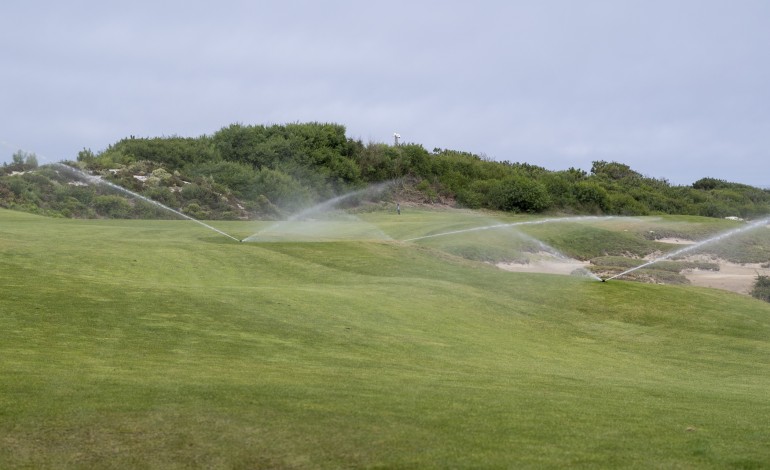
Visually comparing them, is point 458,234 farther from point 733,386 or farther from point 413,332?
point 733,386

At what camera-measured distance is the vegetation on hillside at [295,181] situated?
206ft

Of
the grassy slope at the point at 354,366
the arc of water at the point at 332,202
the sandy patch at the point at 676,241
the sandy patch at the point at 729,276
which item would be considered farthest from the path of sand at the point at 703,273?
the arc of water at the point at 332,202

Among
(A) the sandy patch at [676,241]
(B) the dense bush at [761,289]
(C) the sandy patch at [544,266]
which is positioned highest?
(A) the sandy patch at [676,241]

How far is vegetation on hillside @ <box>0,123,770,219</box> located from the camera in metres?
62.7

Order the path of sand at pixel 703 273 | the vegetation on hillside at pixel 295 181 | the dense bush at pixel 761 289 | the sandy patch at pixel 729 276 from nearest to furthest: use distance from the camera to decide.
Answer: the dense bush at pixel 761 289 → the sandy patch at pixel 729 276 → the path of sand at pixel 703 273 → the vegetation on hillside at pixel 295 181

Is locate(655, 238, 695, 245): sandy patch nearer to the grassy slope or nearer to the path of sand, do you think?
the path of sand

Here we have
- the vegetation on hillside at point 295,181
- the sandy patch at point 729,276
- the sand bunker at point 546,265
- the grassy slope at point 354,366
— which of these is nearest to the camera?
the grassy slope at point 354,366

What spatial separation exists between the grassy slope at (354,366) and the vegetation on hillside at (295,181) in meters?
31.7

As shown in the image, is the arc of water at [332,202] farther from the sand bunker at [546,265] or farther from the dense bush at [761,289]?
the dense bush at [761,289]

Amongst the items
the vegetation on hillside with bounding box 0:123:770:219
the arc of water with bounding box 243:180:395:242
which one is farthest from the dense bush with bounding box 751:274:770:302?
the vegetation on hillside with bounding box 0:123:770:219

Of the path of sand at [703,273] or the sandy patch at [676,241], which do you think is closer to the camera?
the path of sand at [703,273]

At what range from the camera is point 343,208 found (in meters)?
79.2

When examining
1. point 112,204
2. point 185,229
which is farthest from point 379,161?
point 185,229

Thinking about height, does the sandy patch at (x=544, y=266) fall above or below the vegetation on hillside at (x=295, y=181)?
below
